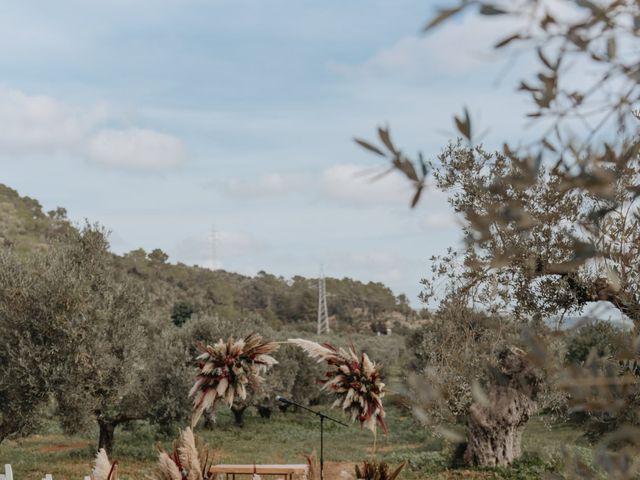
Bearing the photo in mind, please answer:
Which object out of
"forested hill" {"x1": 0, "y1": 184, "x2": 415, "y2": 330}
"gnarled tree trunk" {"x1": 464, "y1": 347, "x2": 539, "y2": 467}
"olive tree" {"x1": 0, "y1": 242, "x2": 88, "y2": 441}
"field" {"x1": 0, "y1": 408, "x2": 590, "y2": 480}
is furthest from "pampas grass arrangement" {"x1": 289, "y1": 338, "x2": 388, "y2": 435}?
"forested hill" {"x1": 0, "y1": 184, "x2": 415, "y2": 330}

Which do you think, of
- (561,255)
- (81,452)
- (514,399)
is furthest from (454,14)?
(81,452)

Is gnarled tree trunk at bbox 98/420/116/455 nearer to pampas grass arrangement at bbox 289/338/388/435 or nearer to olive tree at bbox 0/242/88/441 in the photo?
olive tree at bbox 0/242/88/441

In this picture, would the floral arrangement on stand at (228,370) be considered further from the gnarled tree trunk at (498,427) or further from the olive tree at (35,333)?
the gnarled tree trunk at (498,427)

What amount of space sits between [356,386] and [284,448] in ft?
73.9

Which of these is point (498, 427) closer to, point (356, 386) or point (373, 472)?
point (356, 386)

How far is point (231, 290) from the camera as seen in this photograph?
3312 inches

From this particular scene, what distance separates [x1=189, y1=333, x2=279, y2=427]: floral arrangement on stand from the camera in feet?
15.7

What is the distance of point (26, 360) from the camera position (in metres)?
17.0

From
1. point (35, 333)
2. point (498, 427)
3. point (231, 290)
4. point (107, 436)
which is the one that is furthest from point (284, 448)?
point (231, 290)

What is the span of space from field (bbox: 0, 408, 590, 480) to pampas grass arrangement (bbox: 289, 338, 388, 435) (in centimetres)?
1202

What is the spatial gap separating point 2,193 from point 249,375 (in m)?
91.7

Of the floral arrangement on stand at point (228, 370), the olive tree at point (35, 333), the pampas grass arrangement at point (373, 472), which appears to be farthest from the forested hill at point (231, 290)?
the pampas grass arrangement at point (373, 472)

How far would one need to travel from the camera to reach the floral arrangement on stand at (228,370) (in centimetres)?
478

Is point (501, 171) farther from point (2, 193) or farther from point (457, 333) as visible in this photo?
point (2, 193)
